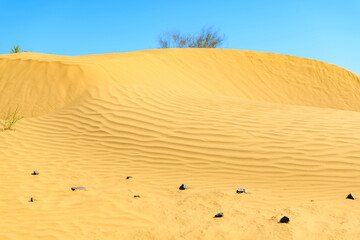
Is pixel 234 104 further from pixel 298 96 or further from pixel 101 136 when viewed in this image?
pixel 298 96

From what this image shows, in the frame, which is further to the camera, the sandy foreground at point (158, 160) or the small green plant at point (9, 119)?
the small green plant at point (9, 119)

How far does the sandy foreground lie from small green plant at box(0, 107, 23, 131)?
0.18 metres

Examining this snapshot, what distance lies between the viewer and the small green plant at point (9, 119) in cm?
872

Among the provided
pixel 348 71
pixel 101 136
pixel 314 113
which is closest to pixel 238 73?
pixel 348 71

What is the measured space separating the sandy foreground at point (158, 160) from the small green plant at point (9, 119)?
176 mm

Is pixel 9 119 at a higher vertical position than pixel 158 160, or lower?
higher

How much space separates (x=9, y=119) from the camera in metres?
9.45

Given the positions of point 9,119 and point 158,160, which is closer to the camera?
point 158,160

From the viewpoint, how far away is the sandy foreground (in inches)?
155

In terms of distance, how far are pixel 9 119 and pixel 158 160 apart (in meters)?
5.05

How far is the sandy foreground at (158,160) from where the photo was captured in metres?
3.94

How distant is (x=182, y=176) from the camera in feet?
18.6

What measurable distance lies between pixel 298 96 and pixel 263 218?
1340 cm

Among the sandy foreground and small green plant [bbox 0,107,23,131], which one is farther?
small green plant [bbox 0,107,23,131]
